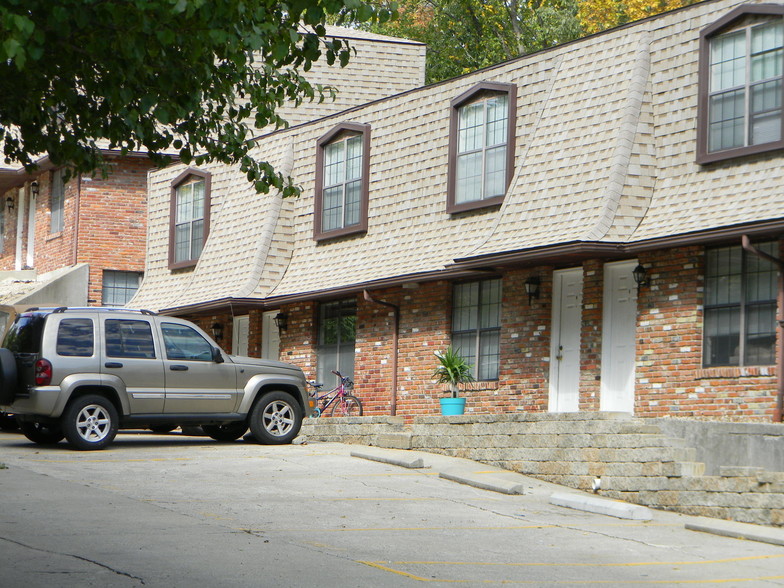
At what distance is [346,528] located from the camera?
11023 mm

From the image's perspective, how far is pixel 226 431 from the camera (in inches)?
749

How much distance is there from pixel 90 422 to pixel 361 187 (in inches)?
319

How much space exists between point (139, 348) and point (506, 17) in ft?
102

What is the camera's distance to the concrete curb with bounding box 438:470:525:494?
46.0 ft

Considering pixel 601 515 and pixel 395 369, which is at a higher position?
pixel 395 369

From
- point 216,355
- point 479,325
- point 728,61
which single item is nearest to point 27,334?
point 216,355

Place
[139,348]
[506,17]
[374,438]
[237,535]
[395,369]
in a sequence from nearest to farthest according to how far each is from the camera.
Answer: [237,535]
[139,348]
[374,438]
[395,369]
[506,17]

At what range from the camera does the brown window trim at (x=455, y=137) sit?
1964 cm

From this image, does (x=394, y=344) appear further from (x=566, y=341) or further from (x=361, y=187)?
(x=566, y=341)

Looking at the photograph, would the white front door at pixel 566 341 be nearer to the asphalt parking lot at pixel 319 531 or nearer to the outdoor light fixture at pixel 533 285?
the outdoor light fixture at pixel 533 285

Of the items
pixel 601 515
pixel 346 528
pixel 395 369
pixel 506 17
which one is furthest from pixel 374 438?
pixel 506 17

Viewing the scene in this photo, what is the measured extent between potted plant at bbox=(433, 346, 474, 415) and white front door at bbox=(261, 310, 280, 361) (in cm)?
612

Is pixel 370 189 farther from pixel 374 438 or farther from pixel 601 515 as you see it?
pixel 601 515

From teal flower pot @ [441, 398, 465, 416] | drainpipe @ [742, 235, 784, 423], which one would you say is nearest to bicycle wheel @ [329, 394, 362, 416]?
teal flower pot @ [441, 398, 465, 416]
